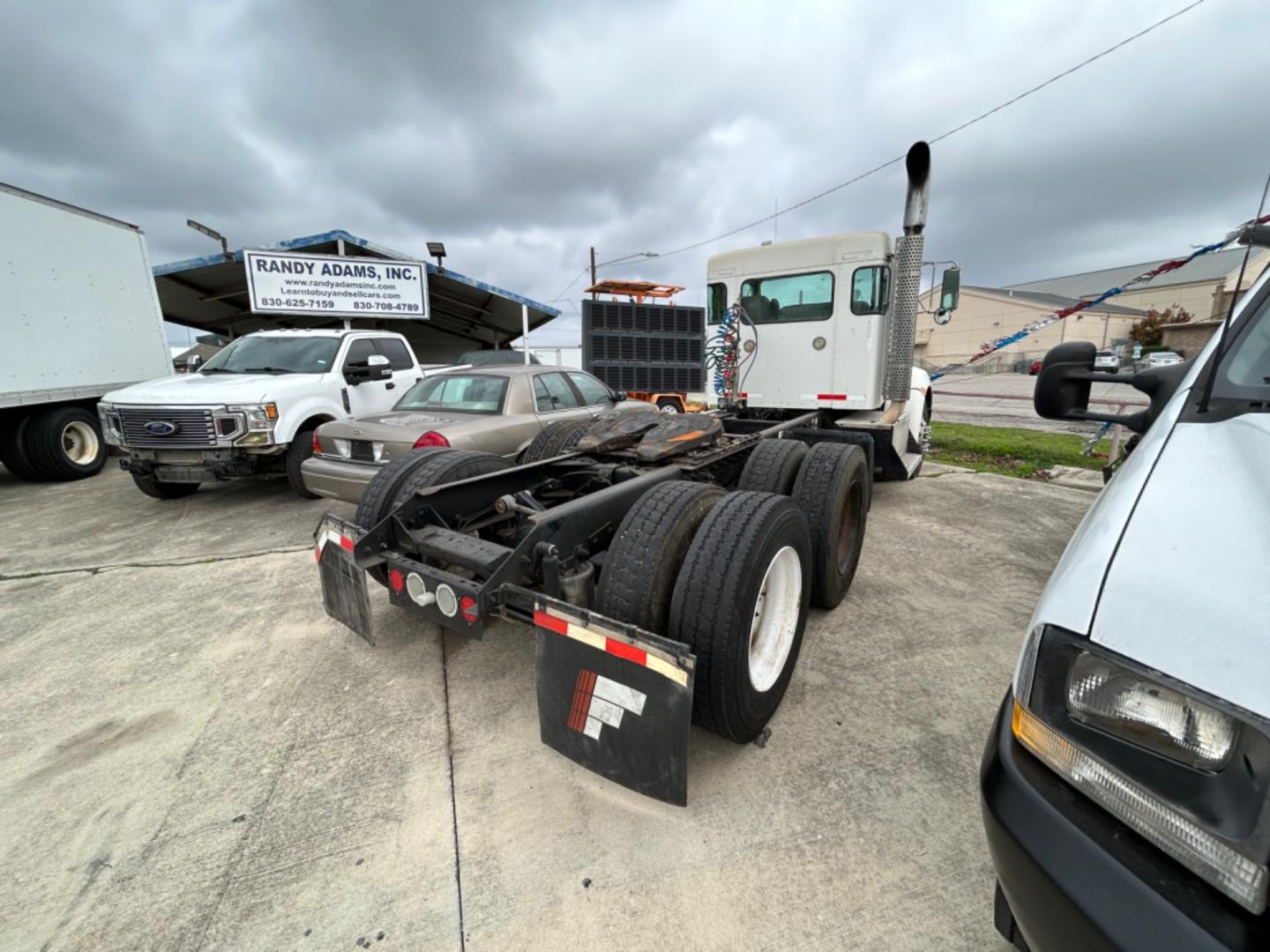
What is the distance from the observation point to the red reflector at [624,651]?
166cm

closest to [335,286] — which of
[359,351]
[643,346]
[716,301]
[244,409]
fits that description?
[359,351]

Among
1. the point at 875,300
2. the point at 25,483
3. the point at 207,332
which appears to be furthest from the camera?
the point at 207,332

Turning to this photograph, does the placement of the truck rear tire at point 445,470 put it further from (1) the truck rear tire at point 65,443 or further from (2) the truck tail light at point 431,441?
(1) the truck rear tire at point 65,443

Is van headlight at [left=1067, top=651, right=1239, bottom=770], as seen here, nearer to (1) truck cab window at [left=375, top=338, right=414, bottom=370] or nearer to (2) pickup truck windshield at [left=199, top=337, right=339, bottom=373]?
(2) pickup truck windshield at [left=199, top=337, right=339, bottom=373]

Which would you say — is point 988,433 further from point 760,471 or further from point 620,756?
point 620,756

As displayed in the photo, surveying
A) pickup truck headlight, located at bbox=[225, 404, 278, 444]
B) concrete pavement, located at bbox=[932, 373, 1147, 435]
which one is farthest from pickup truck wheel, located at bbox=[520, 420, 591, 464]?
concrete pavement, located at bbox=[932, 373, 1147, 435]

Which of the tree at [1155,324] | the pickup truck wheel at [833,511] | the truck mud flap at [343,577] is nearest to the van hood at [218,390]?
the truck mud flap at [343,577]

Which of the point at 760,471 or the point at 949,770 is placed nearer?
the point at 949,770

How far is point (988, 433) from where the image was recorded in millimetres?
10430

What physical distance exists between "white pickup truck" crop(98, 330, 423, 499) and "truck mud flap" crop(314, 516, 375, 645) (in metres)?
3.60

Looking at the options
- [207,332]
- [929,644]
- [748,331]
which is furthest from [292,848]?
[207,332]

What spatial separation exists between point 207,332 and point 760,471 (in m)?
22.4

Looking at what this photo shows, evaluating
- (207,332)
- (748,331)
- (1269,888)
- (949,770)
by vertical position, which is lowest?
(949,770)

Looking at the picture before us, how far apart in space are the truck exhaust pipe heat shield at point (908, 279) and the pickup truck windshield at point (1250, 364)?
11.7ft
